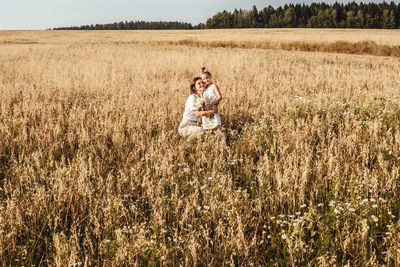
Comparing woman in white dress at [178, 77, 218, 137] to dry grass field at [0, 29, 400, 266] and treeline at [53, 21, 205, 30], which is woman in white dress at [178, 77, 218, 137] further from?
treeline at [53, 21, 205, 30]

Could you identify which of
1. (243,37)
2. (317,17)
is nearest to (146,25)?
(317,17)

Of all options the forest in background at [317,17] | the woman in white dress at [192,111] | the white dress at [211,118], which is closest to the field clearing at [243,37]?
the white dress at [211,118]

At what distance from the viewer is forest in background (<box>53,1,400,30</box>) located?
269ft

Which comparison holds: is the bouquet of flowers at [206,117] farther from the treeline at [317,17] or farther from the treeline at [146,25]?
the treeline at [146,25]

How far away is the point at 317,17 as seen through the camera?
86.1 meters

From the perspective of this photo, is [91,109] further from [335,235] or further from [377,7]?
[377,7]

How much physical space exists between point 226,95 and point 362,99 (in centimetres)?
305

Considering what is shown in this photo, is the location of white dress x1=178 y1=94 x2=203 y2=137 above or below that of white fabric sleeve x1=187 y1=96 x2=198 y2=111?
below

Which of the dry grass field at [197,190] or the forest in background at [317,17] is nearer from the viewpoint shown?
the dry grass field at [197,190]

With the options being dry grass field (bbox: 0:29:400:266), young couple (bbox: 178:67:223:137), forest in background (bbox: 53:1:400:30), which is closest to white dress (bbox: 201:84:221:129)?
young couple (bbox: 178:67:223:137)

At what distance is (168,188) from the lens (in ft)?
10.2

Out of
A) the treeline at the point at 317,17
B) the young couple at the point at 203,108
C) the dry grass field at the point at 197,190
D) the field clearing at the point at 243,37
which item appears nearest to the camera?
the dry grass field at the point at 197,190

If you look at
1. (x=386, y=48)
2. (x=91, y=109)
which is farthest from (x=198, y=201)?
(x=386, y=48)

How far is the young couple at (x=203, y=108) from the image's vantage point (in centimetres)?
463
